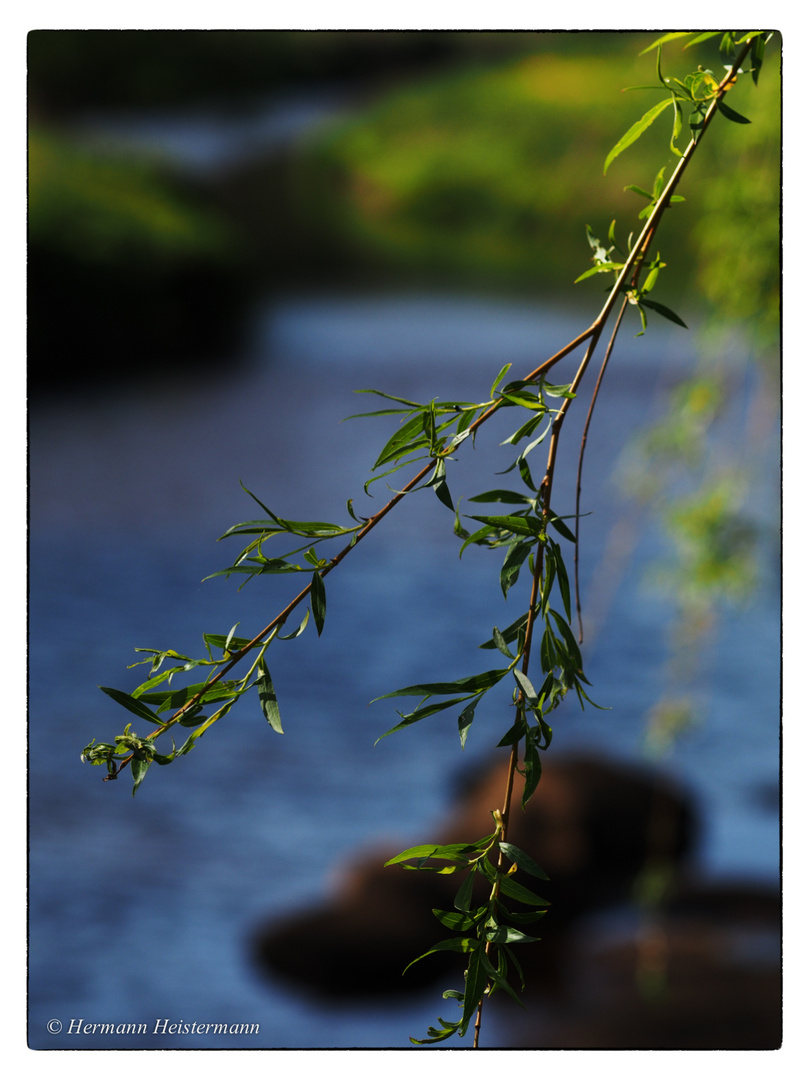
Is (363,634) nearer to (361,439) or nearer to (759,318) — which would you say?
(361,439)

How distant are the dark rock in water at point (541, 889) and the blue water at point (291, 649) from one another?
0.04 metres

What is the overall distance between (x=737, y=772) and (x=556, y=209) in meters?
0.84

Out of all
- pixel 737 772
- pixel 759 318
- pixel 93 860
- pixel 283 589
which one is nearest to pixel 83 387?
pixel 283 589

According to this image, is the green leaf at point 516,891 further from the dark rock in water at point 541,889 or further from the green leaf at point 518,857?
the dark rock in water at point 541,889

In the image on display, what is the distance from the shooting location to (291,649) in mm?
1621

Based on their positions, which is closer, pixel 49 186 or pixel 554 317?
pixel 49 186

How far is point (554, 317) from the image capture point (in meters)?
1.68

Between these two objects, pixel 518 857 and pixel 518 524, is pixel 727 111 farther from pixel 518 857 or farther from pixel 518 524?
pixel 518 857

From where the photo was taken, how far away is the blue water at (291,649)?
5.03 feet

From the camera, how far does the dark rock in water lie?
1.58m

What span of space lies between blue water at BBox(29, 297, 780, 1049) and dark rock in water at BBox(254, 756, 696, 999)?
0.12ft

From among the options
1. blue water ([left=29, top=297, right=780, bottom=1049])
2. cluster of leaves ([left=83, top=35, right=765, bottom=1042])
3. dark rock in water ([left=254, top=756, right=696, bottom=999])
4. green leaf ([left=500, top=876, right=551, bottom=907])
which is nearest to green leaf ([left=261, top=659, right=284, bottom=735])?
cluster of leaves ([left=83, top=35, right=765, bottom=1042])
